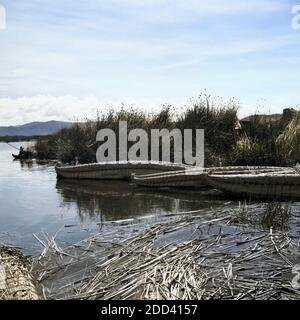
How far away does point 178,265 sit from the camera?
5.63m

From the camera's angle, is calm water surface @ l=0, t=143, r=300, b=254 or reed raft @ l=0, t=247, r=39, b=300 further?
calm water surface @ l=0, t=143, r=300, b=254

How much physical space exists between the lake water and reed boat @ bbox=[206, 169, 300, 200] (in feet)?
1.83

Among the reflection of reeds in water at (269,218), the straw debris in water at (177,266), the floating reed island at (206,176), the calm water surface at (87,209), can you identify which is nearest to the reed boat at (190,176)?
the floating reed island at (206,176)

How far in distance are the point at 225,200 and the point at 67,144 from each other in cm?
1114

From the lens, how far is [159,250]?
6.42m

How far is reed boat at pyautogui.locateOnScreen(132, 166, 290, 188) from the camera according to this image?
463 inches

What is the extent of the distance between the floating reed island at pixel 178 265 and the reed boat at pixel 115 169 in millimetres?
6032

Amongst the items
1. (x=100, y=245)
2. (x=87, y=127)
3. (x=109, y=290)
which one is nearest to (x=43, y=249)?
(x=100, y=245)

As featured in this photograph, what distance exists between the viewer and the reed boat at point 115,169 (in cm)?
1385

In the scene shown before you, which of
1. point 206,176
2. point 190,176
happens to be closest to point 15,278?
point 206,176

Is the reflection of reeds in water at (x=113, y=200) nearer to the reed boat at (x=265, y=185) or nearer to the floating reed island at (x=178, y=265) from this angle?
the reed boat at (x=265, y=185)

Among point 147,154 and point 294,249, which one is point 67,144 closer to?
point 147,154

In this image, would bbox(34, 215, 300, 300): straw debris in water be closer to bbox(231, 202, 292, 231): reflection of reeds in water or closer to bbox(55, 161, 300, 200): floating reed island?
bbox(231, 202, 292, 231): reflection of reeds in water

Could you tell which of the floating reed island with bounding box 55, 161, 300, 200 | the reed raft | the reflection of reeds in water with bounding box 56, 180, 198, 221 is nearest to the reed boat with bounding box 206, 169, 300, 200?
the floating reed island with bounding box 55, 161, 300, 200
